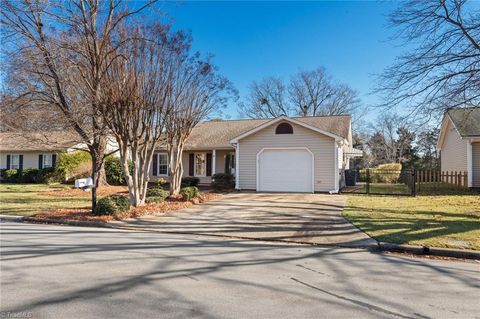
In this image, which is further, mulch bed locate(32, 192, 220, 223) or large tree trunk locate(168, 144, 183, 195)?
large tree trunk locate(168, 144, 183, 195)

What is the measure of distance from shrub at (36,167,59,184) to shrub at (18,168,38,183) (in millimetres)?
546

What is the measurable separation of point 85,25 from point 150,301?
9.74m

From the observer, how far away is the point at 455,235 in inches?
303

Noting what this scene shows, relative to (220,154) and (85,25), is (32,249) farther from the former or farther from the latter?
(220,154)

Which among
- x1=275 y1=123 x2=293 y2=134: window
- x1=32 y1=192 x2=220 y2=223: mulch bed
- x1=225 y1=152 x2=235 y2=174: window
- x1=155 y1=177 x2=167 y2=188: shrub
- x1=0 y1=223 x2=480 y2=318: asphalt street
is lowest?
x1=0 y1=223 x2=480 y2=318: asphalt street

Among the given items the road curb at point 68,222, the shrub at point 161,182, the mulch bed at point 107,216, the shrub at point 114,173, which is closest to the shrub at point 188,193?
the mulch bed at point 107,216

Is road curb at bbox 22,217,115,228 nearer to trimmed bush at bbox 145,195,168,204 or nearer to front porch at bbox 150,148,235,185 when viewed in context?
trimmed bush at bbox 145,195,168,204

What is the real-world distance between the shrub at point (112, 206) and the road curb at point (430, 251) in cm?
790

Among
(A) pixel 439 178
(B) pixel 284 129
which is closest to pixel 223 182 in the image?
(B) pixel 284 129

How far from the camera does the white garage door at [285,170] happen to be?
17.9 metres

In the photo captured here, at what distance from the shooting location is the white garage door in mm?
17938

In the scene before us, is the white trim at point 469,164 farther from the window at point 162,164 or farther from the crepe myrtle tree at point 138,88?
the window at point 162,164

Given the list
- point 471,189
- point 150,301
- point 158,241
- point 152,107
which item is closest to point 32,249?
point 158,241

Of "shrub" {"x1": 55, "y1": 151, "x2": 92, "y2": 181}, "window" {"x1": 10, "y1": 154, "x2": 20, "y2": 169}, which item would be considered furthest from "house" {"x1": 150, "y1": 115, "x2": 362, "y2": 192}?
"window" {"x1": 10, "y1": 154, "x2": 20, "y2": 169}
